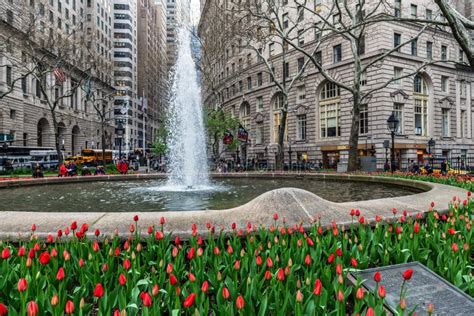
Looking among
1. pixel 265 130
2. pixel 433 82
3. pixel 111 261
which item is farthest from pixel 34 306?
pixel 265 130

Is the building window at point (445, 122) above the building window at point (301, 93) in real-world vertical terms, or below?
below

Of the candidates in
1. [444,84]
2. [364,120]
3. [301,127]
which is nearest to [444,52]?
[444,84]

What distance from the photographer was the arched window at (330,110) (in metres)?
38.5

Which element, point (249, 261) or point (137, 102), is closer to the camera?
point (249, 261)

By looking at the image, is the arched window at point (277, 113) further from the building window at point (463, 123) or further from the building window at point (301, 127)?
the building window at point (463, 123)

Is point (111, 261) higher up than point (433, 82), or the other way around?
point (433, 82)

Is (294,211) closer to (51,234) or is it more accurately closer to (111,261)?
(111,261)

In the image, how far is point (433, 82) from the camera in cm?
3831

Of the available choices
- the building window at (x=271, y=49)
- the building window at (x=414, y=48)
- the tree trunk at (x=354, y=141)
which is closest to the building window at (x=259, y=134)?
the building window at (x=271, y=49)

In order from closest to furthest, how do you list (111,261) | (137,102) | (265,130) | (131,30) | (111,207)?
(111,261)
(111,207)
(265,130)
(131,30)
(137,102)

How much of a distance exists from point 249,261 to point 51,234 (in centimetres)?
211

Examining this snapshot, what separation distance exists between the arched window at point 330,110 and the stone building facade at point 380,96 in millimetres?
111

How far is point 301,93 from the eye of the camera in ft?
141

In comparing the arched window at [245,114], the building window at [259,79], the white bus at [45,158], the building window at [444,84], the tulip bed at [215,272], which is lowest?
the tulip bed at [215,272]
